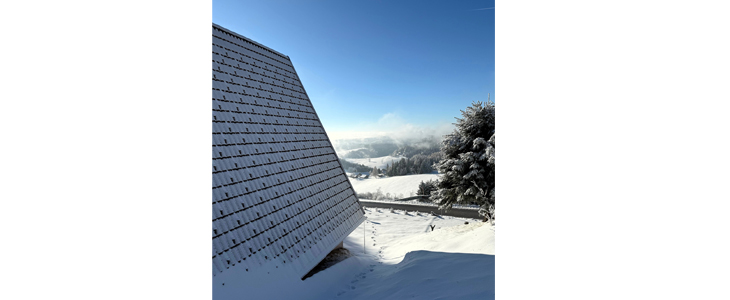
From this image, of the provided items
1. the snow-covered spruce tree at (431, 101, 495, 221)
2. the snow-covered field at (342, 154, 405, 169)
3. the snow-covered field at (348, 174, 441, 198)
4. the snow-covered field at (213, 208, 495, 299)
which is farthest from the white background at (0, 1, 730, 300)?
the snow-covered field at (348, 174, 441, 198)

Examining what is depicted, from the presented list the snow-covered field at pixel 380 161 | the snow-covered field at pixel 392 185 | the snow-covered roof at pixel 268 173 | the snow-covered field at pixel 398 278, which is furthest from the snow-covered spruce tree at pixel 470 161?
the snow-covered field at pixel 392 185

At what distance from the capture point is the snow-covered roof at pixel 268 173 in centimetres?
250

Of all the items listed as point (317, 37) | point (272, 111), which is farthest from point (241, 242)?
point (317, 37)

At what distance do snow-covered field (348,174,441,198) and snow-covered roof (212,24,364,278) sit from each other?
8116 mm

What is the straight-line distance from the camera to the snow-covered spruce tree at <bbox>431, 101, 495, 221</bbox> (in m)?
6.55

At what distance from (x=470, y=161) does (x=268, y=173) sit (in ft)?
17.0

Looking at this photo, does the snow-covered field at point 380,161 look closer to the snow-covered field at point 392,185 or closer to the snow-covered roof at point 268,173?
the snow-covered field at point 392,185

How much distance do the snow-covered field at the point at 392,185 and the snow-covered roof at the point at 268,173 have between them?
8.12 m

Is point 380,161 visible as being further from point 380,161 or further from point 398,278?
point 398,278

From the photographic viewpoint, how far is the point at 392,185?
13.6 metres
